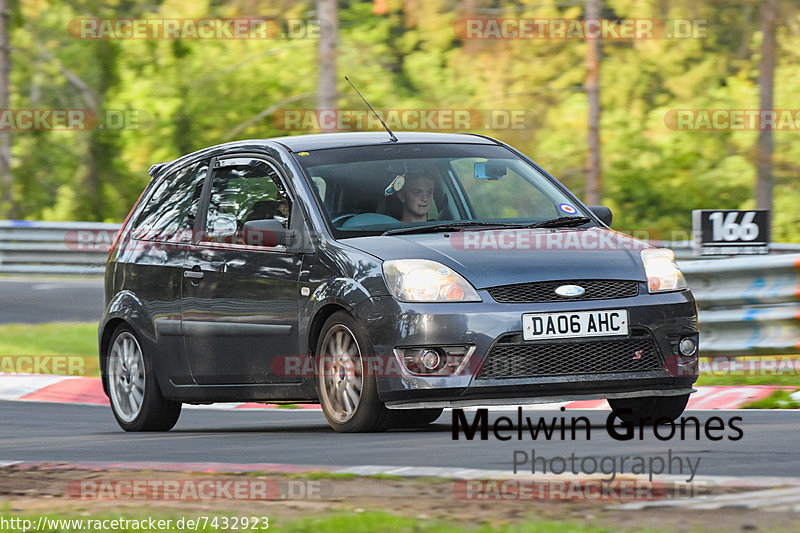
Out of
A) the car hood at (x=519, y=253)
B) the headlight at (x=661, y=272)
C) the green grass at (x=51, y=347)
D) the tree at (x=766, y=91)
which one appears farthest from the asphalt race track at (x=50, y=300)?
the tree at (x=766, y=91)

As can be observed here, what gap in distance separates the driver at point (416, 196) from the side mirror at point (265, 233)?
2.18 ft

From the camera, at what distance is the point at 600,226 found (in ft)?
29.8

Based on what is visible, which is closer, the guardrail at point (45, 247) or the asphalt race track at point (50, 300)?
the asphalt race track at point (50, 300)

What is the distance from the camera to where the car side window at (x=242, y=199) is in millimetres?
9094

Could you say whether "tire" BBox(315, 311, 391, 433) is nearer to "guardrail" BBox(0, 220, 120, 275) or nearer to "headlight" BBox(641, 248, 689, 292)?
"headlight" BBox(641, 248, 689, 292)

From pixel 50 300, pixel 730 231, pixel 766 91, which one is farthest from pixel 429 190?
pixel 766 91

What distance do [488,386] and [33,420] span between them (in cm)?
412

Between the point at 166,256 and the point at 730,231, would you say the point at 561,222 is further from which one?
the point at 730,231

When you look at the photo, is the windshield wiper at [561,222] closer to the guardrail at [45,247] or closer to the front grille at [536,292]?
the front grille at [536,292]

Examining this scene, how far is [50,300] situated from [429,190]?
14.0 metres

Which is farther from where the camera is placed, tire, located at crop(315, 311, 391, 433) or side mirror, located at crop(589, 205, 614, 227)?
side mirror, located at crop(589, 205, 614, 227)

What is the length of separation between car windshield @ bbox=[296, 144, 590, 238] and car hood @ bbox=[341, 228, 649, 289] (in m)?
0.26

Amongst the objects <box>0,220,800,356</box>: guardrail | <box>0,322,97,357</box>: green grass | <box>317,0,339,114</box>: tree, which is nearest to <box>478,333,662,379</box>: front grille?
<box>0,220,800,356</box>: guardrail

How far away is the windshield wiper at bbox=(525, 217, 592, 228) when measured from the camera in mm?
8805
